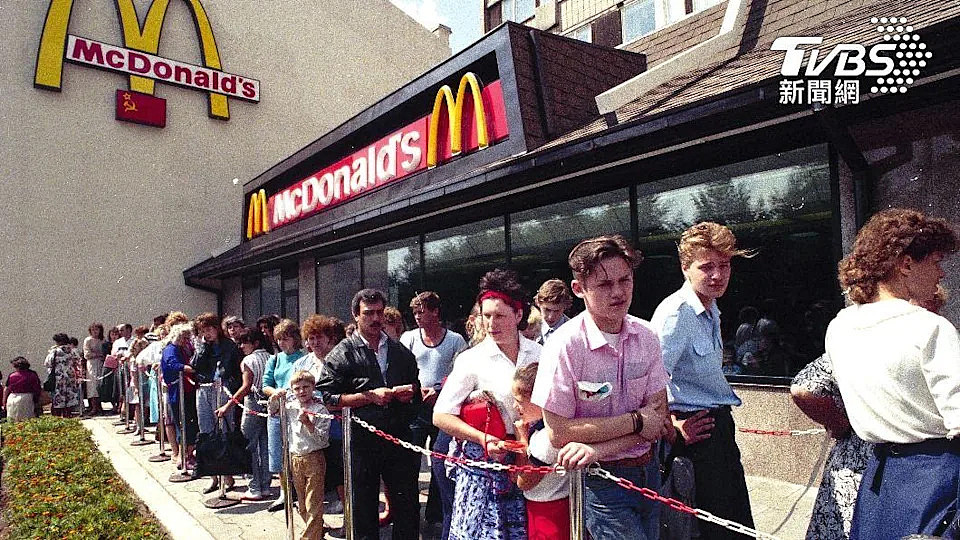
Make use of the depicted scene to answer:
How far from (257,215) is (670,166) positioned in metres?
12.6

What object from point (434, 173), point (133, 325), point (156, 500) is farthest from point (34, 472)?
point (133, 325)

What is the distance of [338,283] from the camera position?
13078 mm

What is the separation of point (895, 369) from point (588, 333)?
105 cm

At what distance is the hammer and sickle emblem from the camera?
18.9 metres

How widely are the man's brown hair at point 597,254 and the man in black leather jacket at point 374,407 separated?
2.16 metres

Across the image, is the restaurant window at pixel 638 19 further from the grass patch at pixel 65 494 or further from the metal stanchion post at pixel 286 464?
the grass patch at pixel 65 494

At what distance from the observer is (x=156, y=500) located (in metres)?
6.38

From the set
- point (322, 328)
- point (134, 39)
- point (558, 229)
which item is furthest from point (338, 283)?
Answer: point (134, 39)

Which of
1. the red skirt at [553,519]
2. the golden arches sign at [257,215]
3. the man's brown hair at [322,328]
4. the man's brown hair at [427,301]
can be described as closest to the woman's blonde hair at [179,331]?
the man's brown hair at [322,328]

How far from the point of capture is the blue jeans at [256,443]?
627cm

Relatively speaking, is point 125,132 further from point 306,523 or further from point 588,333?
point 588,333

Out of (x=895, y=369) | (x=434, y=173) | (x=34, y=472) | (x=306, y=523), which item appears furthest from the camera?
(x=434, y=173)

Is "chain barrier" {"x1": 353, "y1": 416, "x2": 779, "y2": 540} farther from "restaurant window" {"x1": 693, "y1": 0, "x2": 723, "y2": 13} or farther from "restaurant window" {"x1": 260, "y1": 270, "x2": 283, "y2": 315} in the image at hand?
"restaurant window" {"x1": 260, "y1": 270, "x2": 283, "y2": 315}

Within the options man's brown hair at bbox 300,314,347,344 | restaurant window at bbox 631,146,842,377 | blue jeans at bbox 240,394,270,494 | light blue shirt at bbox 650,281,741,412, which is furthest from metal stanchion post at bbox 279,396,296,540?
restaurant window at bbox 631,146,842,377
